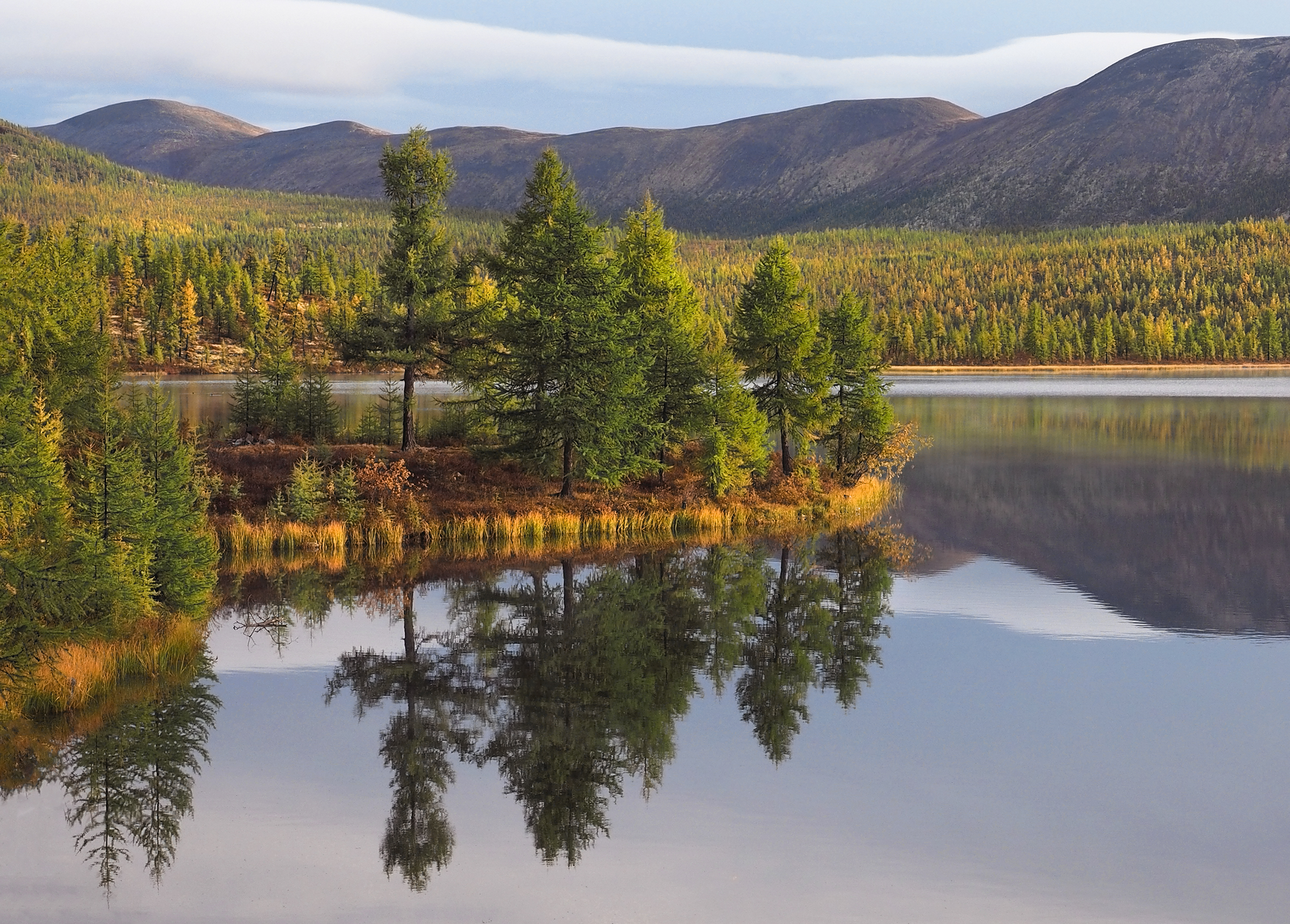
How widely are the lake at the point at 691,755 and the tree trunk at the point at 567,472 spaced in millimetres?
6177

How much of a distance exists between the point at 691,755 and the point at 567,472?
78.6 feet

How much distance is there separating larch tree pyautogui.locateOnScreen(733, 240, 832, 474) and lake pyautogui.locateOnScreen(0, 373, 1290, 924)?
475 inches

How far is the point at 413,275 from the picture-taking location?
44.5 m

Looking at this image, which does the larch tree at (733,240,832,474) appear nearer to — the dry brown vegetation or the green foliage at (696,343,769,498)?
the green foliage at (696,343,769,498)

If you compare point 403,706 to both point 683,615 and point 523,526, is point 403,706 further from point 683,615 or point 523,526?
point 523,526

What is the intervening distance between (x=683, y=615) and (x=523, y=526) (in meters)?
12.3

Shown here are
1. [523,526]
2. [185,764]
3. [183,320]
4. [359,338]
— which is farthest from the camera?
[183,320]

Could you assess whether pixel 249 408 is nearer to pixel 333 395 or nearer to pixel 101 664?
pixel 101 664

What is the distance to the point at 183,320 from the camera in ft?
542

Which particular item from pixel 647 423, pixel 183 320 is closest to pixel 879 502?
pixel 647 423

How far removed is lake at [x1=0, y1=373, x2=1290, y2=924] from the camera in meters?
15.1

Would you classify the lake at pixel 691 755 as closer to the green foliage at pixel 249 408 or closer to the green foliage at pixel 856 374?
the green foliage at pixel 856 374

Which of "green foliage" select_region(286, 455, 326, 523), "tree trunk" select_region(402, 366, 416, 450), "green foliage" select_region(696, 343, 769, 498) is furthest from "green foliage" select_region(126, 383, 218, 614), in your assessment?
"green foliage" select_region(696, 343, 769, 498)

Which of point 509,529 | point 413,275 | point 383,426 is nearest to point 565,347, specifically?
point 509,529
